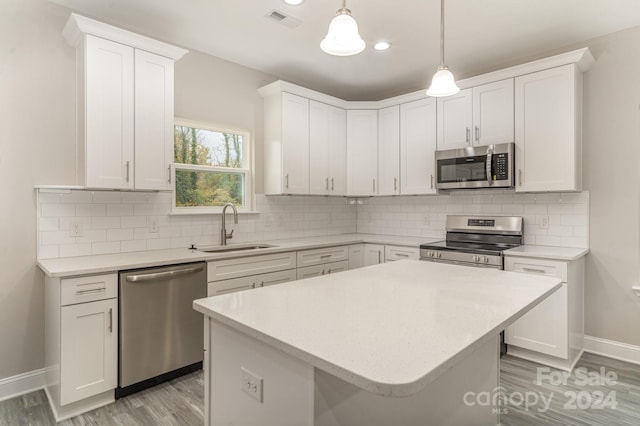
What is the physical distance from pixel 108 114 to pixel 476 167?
3.12 metres

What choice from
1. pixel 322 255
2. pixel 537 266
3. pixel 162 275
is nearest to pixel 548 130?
pixel 537 266

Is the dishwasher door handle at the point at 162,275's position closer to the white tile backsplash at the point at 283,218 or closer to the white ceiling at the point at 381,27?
the white tile backsplash at the point at 283,218

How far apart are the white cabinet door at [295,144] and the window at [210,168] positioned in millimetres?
401

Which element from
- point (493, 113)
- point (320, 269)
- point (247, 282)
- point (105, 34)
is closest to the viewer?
point (105, 34)

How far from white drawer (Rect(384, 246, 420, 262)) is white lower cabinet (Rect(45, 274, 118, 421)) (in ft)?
8.48

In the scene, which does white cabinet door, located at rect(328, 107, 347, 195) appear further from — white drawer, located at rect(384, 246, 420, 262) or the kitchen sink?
the kitchen sink

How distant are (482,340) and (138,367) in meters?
2.29

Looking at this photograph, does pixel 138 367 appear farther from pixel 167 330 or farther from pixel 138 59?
pixel 138 59

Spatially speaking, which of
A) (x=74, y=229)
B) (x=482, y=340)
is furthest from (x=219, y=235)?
(x=482, y=340)

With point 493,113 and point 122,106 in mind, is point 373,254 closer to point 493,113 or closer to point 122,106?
point 493,113

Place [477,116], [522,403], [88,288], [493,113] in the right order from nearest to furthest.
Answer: [88,288] → [522,403] → [493,113] → [477,116]

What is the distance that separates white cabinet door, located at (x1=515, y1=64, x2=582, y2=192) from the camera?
307 cm

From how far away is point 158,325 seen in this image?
2.58 m

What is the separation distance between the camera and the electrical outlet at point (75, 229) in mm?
2719
